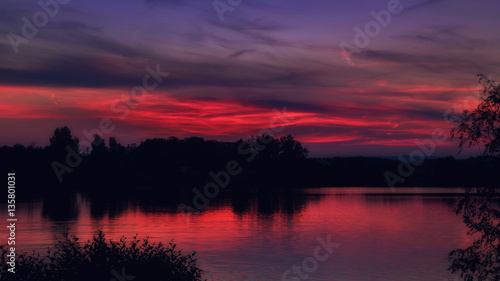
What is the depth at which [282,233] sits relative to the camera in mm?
83750

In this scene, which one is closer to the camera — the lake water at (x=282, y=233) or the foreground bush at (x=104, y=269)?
the foreground bush at (x=104, y=269)

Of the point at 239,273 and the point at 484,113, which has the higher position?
the point at 484,113

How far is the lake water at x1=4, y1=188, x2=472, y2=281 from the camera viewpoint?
55188mm

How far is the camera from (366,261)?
5975cm

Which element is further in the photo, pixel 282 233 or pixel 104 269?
pixel 282 233

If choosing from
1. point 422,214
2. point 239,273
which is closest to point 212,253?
point 239,273

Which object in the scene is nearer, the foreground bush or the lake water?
the foreground bush

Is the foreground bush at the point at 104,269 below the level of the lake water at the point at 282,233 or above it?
above

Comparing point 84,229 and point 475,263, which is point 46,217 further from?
point 475,263

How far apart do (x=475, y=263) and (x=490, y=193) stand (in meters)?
5.20

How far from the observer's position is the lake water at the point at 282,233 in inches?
2173

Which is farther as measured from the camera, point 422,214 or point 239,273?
point 422,214

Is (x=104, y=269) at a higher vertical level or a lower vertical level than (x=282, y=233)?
higher

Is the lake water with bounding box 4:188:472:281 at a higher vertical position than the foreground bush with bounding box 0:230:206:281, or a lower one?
lower
